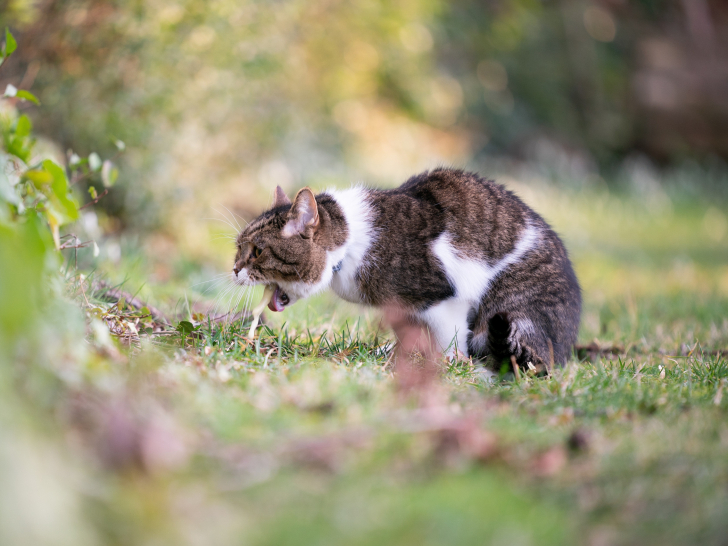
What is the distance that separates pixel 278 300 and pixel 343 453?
1.58 metres

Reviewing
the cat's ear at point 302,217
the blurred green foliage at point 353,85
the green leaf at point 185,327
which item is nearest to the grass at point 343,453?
the green leaf at point 185,327

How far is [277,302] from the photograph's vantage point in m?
3.16

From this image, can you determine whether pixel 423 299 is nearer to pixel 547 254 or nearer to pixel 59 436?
pixel 547 254

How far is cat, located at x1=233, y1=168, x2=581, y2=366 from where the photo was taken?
118 inches

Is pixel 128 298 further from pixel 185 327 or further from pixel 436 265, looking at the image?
pixel 436 265

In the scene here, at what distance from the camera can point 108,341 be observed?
6.96 feet

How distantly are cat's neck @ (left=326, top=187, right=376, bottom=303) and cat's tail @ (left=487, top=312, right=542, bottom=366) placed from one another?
64 cm

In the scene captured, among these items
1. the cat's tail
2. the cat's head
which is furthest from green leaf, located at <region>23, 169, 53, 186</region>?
the cat's tail

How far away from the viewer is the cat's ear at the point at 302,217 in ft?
9.73

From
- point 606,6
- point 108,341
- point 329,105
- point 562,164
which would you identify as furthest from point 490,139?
point 108,341

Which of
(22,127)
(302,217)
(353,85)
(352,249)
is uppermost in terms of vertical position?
(353,85)

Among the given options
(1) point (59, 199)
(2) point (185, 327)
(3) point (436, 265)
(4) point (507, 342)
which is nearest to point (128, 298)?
(2) point (185, 327)

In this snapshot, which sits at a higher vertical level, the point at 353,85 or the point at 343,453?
the point at 353,85

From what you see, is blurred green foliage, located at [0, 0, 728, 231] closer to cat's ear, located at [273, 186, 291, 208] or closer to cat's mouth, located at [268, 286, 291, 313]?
cat's ear, located at [273, 186, 291, 208]
